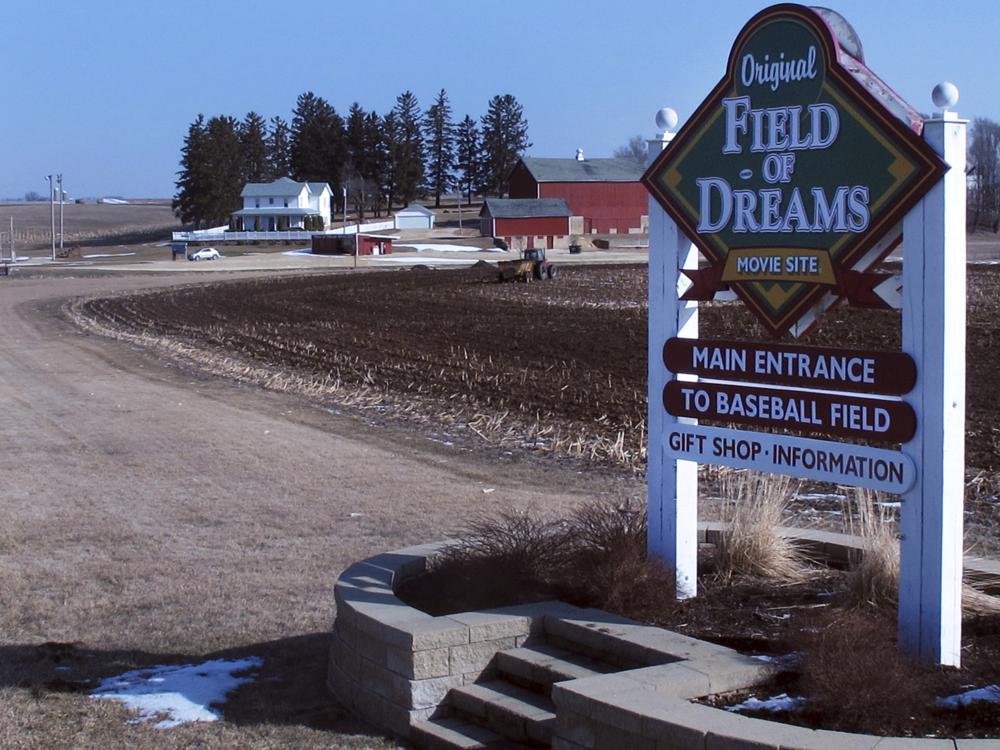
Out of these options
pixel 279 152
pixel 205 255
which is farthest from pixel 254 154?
pixel 205 255

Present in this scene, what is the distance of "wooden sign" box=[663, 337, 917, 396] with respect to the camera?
19.6ft

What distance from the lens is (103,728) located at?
20.5ft

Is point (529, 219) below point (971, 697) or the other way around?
the other way around

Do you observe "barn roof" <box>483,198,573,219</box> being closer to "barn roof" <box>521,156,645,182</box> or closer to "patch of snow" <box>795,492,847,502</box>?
"barn roof" <box>521,156,645,182</box>

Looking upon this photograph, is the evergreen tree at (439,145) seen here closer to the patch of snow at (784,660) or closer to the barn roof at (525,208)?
the barn roof at (525,208)

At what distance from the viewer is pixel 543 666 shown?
6066 millimetres

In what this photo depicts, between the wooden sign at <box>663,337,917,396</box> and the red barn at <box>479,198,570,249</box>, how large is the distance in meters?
91.4

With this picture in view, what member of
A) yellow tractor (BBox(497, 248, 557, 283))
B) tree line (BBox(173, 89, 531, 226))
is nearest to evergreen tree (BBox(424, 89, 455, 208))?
tree line (BBox(173, 89, 531, 226))

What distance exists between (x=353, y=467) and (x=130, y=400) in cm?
712

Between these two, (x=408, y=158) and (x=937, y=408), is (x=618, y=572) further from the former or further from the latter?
(x=408, y=158)

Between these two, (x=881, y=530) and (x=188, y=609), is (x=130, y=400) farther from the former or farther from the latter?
(x=881, y=530)

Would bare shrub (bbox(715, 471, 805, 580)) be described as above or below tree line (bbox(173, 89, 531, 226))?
below

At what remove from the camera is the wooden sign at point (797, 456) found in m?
5.99

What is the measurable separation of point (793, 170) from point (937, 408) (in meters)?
1.43
